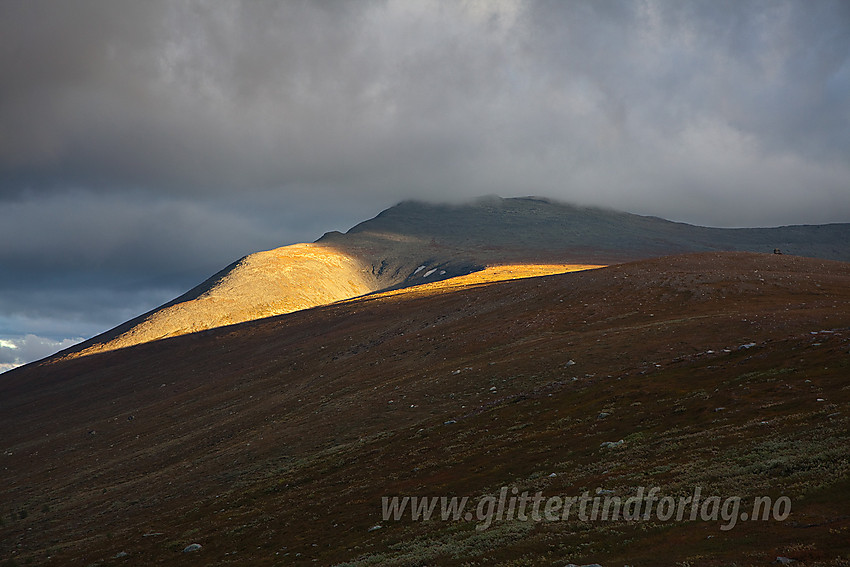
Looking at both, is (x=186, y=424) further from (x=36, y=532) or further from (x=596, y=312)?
(x=596, y=312)

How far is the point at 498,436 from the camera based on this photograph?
3184cm

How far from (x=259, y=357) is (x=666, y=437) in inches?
3313

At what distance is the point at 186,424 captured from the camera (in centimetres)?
6756

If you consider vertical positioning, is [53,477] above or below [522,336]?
below

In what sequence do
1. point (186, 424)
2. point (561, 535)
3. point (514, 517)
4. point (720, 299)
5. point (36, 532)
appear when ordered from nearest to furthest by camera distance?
point (561, 535)
point (514, 517)
point (36, 532)
point (720, 299)
point (186, 424)

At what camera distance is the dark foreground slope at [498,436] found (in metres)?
16.3

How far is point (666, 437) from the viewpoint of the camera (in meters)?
24.0

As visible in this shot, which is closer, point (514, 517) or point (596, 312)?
point (514, 517)

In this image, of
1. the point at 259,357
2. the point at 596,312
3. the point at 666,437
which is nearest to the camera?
the point at 666,437

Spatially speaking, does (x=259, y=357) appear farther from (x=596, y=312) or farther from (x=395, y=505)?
(x=395, y=505)

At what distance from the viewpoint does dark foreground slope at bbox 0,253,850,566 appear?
16312 millimetres

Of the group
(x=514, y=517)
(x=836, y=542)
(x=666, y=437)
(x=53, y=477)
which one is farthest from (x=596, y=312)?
(x=53, y=477)

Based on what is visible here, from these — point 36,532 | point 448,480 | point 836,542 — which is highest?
point 836,542

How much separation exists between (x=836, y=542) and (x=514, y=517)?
9.70m
